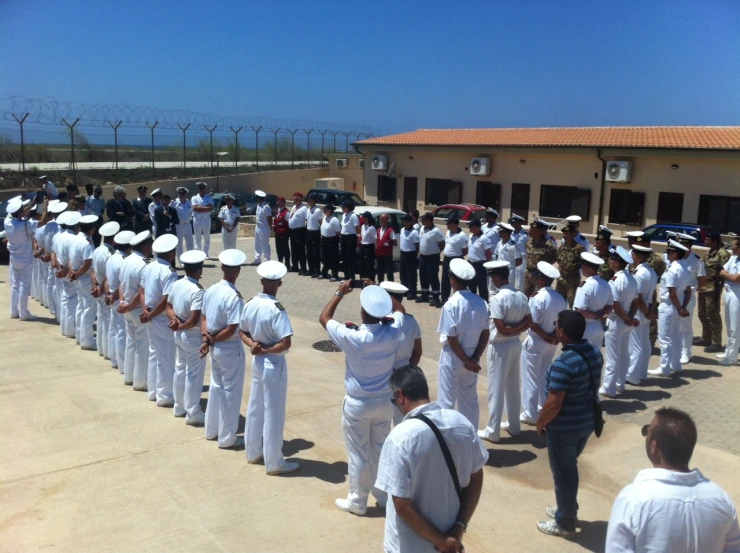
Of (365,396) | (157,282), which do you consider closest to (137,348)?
(157,282)

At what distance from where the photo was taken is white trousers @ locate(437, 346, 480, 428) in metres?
6.46

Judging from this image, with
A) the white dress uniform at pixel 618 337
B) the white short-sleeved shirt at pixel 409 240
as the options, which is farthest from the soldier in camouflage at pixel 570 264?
the white short-sleeved shirt at pixel 409 240

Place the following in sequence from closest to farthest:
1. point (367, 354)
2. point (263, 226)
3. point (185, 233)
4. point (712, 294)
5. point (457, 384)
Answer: point (367, 354), point (457, 384), point (712, 294), point (263, 226), point (185, 233)

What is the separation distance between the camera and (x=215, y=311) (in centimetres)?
630

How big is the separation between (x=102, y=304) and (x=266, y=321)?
4.62 m

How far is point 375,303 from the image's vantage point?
4898 millimetres

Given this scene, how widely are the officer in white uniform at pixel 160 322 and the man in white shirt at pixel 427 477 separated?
15.5 feet

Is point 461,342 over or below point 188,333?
over

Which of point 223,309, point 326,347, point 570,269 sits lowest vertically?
point 326,347

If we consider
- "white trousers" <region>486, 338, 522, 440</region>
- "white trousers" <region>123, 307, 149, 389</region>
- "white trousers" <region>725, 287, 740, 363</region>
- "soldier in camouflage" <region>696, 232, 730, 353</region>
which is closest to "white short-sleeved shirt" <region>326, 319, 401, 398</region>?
"white trousers" <region>486, 338, 522, 440</region>

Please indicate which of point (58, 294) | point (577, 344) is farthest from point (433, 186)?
point (577, 344)

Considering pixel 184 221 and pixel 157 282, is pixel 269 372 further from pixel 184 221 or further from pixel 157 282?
pixel 184 221

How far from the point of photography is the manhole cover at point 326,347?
10200 millimetres

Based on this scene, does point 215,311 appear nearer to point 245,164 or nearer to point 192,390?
point 192,390
